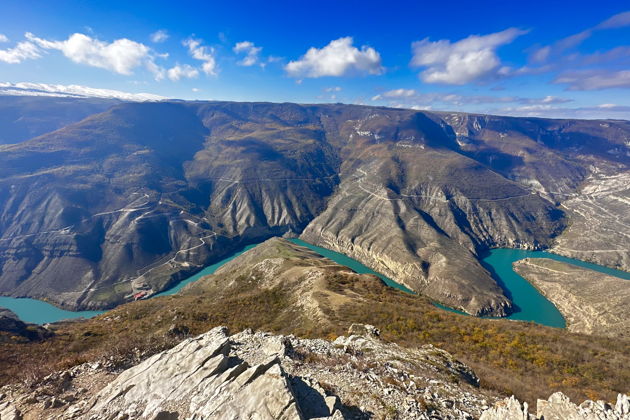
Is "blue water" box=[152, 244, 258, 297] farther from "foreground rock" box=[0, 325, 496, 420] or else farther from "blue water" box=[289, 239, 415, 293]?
"foreground rock" box=[0, 325, 496, 420]

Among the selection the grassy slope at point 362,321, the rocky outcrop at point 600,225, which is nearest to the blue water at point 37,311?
the grassy slope at point 362,321

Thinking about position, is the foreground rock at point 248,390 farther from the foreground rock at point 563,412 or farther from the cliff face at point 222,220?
the cliff face at point 222,220

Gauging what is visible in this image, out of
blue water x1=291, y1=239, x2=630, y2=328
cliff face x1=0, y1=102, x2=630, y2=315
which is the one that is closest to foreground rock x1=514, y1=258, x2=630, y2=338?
blue water x1=291, y1=239, x2=630, y2=328

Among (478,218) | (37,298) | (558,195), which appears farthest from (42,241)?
(558,195)

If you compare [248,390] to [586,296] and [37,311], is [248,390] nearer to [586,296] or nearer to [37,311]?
[586,296]

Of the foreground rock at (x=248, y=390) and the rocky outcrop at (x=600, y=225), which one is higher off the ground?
the foreground rock at (x=248, y=390)

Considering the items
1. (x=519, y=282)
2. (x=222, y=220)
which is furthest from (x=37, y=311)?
Result: (x=519, y=282)

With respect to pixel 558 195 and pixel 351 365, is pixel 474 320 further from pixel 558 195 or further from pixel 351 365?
pixel 558 195
